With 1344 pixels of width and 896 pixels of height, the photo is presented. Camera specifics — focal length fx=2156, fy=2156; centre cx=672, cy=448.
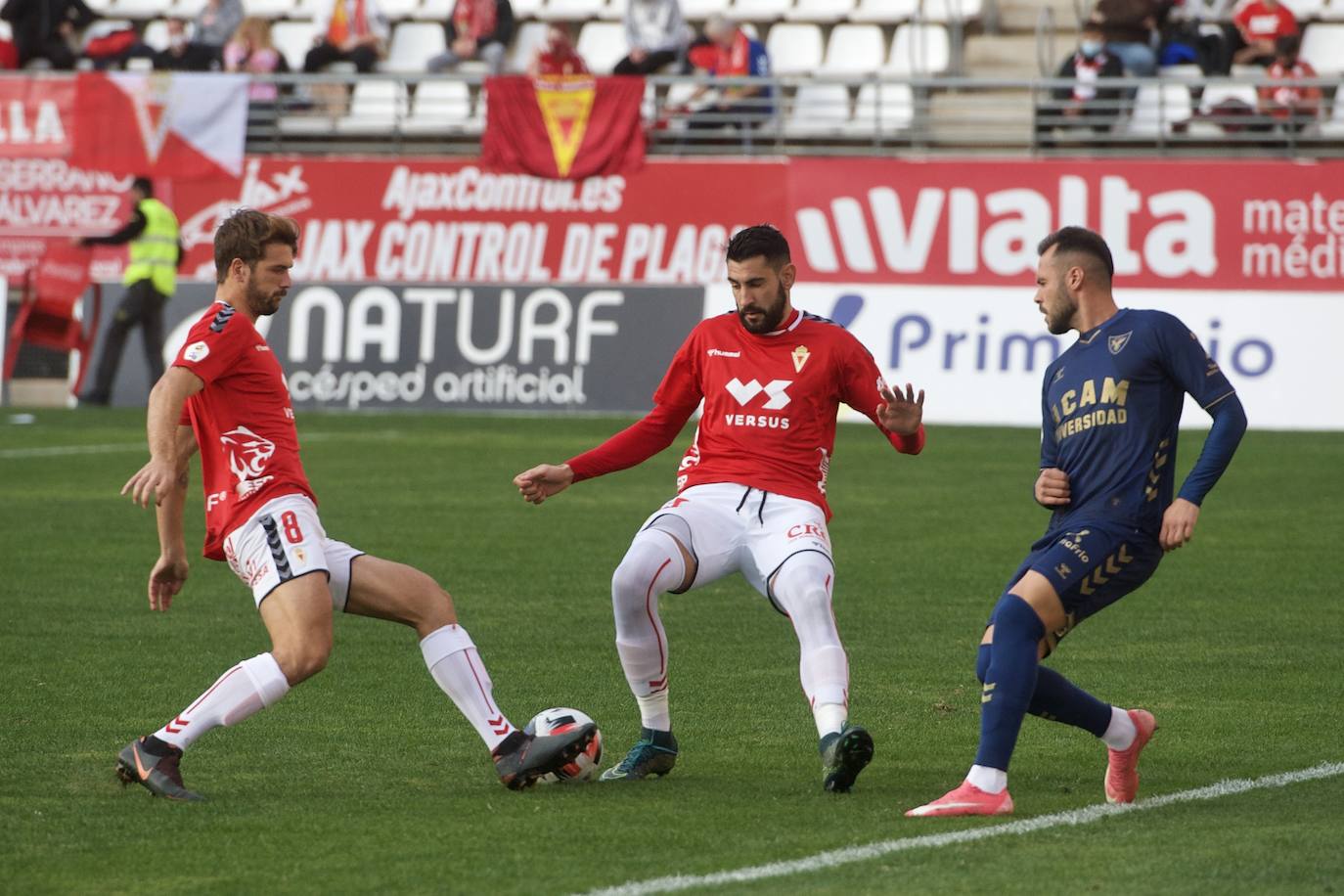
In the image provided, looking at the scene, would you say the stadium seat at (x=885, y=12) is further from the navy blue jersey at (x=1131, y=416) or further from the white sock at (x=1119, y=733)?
the white sock at (x=1119, y=733)

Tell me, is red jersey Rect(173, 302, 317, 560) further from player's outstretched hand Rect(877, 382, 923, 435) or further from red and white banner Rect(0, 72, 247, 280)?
red and white banner Rect(0, 72, 247, 280)

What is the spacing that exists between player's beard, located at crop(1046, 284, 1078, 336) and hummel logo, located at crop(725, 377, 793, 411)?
0.95 metres

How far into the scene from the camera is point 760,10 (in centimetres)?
2842

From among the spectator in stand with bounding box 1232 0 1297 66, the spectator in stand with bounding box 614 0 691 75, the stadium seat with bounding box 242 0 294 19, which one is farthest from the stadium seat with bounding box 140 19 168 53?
the spectator in stand with bounding box 1232 0 1297 66

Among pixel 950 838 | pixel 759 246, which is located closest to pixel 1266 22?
pixel 759 246

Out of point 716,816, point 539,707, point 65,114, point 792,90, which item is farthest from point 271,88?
point 716,816

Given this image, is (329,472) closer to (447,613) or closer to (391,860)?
(447,613)

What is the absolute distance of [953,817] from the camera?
20.4 feet

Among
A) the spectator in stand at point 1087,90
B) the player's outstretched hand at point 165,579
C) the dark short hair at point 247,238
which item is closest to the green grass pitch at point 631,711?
the player's outstretched hand at point 165,579

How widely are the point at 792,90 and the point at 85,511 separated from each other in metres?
13.4

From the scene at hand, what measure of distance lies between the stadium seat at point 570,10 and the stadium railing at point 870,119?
2.39 m

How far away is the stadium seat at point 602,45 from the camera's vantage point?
93.9 ft

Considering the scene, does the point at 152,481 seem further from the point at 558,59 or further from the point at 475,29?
the point at 475,29

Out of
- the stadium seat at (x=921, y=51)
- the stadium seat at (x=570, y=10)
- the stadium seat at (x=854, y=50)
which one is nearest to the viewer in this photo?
the stadium seat at (x=921, y=51)
